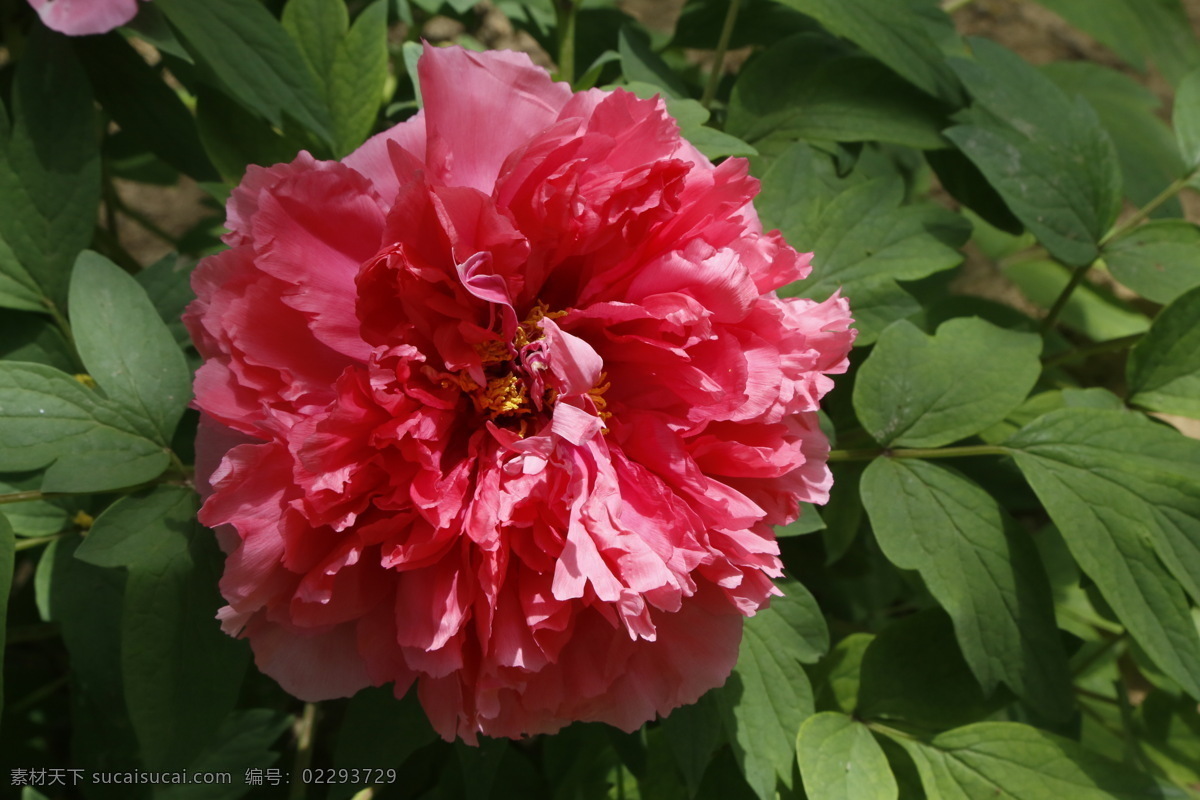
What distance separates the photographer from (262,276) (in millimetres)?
716

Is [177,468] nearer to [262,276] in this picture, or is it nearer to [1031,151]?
[262,276]

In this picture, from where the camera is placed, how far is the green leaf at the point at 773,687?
91 centimetres

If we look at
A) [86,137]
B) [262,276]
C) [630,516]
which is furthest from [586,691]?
[86,137]

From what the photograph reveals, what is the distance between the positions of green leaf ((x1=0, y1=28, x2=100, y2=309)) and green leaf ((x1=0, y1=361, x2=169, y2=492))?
7.5 inches

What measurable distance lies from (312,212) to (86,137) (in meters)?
0.41

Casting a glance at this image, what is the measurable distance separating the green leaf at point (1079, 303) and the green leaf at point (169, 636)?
1670 millimetres

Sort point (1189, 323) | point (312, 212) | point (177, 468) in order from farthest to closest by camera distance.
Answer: point (1189, 323) < point (177, 468) < point (312, 212)

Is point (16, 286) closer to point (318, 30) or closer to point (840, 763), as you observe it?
point (318, 30)

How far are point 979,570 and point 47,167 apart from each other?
3.45 feet

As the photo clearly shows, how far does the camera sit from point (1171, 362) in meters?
1.08

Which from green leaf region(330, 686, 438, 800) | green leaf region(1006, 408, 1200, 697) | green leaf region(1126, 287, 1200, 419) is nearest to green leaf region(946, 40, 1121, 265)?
green leaf region(1126, 287, 1200, 419)

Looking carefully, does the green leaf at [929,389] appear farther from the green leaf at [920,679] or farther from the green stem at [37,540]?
the green stem at [37,540]

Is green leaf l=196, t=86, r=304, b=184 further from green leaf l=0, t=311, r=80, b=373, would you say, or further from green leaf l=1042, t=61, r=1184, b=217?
green leaf l=1042, t=61, r=1184, b=217

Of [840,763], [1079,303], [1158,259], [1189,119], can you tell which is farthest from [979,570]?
[1079,303]
